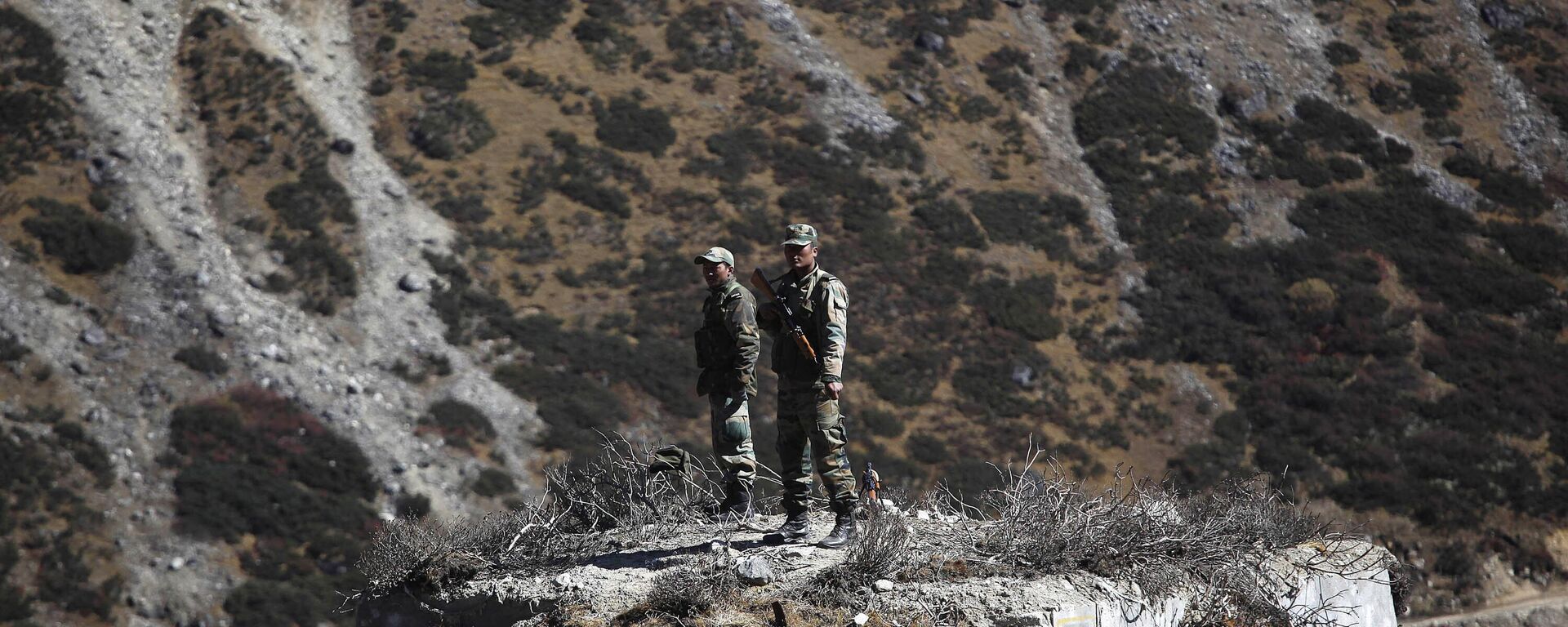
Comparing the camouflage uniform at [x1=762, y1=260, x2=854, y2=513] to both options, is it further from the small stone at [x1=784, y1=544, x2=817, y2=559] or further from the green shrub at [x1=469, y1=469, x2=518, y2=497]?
the green shrub at [x1=469, y1=469, x2=518, y2=497]

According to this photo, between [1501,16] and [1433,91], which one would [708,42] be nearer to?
[1433,91]

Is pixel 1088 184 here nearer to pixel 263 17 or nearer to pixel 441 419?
pixel 441 419

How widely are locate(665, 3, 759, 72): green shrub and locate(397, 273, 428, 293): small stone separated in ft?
40.5

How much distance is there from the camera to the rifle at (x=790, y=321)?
23.6ft

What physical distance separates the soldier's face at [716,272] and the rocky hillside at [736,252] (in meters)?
15.5

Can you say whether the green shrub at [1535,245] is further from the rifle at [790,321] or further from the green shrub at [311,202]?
the rifle at [790,321]

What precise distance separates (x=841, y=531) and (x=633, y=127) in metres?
28.9

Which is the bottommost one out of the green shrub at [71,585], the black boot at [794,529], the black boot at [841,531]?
the green shrub at [71,585]

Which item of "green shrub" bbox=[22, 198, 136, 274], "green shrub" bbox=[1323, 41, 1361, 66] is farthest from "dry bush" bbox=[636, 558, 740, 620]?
"green shrub" bbox=[1323, 41, 1361, 66]

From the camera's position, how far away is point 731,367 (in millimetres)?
7863

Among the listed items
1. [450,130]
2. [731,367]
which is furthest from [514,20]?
[731,367]

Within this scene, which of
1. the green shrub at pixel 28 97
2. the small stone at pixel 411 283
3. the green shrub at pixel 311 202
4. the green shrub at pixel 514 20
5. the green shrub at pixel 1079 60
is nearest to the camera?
the small stone at pixel 411 283

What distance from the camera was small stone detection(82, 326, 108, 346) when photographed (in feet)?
81.8

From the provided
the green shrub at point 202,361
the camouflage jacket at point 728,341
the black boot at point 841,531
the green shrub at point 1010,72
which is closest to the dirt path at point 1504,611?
the black boot at point 841,531
